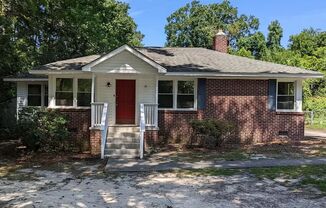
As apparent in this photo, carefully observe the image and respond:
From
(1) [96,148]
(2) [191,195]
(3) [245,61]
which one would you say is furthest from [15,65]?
(2) [191,195]

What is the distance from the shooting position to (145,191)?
9.42 m

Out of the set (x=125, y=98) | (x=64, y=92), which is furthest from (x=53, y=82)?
(x=125, y=98)

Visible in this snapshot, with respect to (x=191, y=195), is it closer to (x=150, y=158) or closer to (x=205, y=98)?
(x=150, y=158)

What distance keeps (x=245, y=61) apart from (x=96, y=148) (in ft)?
28.6

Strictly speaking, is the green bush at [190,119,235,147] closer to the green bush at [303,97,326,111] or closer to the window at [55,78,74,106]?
the window at [55,78,74,106]

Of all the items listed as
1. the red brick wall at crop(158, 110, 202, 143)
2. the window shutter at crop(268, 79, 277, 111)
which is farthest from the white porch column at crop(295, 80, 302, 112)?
the red brick wall at crop(158, 110, 202, 143)

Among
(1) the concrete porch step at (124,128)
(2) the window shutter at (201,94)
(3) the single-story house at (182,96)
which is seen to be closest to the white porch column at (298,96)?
(3) the single-story house at (182,96)

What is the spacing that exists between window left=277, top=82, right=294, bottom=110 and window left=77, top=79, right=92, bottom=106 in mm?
8312

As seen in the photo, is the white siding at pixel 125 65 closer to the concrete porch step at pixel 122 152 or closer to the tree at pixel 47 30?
the tree at pixel 47 30

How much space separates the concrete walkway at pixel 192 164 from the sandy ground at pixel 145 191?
77 cm

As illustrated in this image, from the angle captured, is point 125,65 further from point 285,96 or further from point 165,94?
point 285,96

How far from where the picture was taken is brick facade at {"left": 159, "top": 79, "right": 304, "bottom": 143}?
18.3m

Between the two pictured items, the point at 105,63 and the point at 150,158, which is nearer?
the point at 150,158

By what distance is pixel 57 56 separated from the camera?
28.4m
